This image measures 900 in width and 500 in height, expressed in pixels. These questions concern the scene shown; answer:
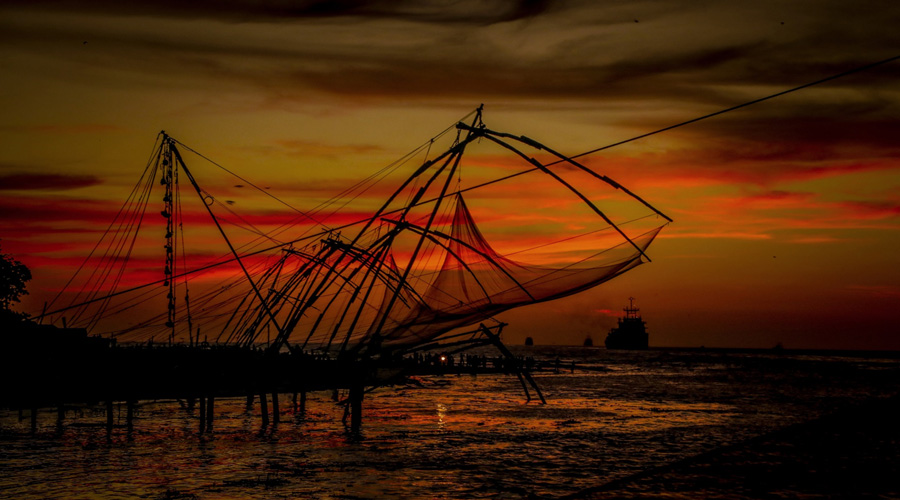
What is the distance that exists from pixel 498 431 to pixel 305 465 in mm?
6897

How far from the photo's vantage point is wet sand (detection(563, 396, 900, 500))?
8.46 m

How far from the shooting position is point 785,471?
9.95 m

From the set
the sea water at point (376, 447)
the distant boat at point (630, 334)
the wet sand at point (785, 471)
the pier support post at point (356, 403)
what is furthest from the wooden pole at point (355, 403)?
the distant boat at point (630, 334)

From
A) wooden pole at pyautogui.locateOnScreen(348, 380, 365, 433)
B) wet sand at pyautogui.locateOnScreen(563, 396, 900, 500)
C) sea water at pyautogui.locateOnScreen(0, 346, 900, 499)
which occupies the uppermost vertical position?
wooden pole at pyautogui.locateOnScreen(348, 380, 365, 433)

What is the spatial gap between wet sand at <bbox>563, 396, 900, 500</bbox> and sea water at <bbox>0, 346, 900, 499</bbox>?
297cm

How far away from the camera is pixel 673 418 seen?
2438 cm

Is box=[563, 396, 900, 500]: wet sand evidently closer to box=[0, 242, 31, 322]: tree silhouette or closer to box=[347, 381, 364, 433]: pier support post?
box=[347, 381, 364, 433]: pier support post

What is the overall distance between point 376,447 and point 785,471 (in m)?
9.48

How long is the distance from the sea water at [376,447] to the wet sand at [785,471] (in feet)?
9.75

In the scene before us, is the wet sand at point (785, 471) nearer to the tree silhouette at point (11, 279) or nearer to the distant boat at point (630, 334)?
the tree silhouette at point (11, 279)

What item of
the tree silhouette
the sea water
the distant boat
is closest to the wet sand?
the sea water

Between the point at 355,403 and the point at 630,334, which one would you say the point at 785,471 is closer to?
the point at 355,403

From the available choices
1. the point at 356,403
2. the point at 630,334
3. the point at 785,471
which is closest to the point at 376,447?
the point at 356,403

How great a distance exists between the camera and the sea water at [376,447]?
41.1 ft
